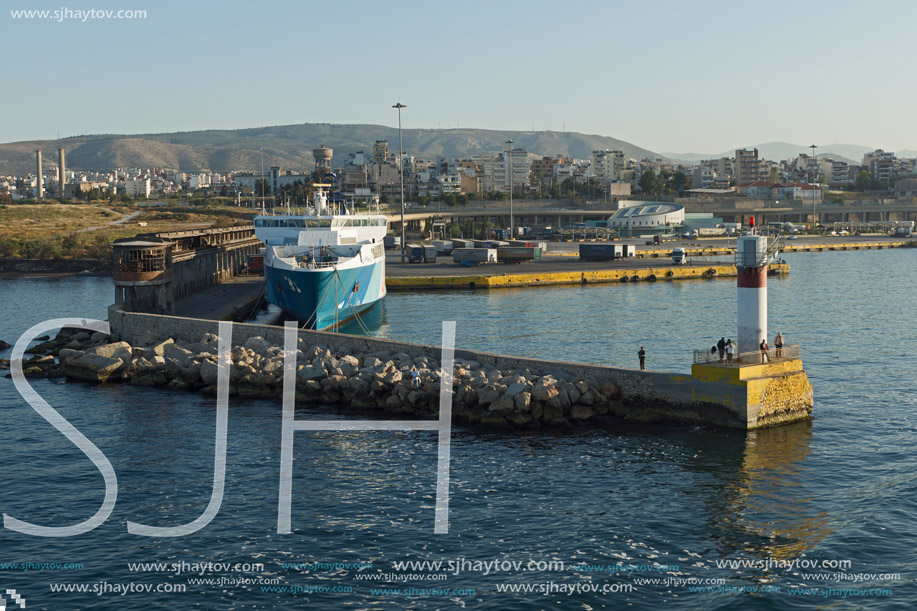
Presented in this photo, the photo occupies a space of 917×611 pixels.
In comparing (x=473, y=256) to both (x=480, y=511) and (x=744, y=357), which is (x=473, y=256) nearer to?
(x=744, y=357)

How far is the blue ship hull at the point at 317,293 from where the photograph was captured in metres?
54.6

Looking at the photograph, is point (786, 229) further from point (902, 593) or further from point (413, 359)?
point (902, 593)

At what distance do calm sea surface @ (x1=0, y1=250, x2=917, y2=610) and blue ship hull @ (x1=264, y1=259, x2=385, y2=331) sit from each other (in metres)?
16.8

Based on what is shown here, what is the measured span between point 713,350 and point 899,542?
10.5 meters

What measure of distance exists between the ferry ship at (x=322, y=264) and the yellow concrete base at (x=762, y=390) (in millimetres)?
28749

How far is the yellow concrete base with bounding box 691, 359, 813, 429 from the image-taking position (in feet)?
100

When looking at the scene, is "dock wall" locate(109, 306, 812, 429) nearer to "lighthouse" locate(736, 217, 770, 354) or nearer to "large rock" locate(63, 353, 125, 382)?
"lighthouse" locate(736, 217, 770, 354)

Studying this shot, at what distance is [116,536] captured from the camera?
2242 centimetres

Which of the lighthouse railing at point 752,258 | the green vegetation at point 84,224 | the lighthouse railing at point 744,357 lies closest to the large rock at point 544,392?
the lighthouse railing at point 744,357

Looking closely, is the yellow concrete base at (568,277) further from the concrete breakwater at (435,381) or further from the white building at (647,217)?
the white building at (647,217)

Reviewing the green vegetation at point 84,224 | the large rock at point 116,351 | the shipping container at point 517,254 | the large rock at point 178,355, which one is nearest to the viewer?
the large rock at point 178,355

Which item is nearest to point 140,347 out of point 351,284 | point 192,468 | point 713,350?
point 351,284

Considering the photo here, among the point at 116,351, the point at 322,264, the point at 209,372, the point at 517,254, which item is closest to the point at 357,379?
the point at 209,372

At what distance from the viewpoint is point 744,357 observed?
31000mm
